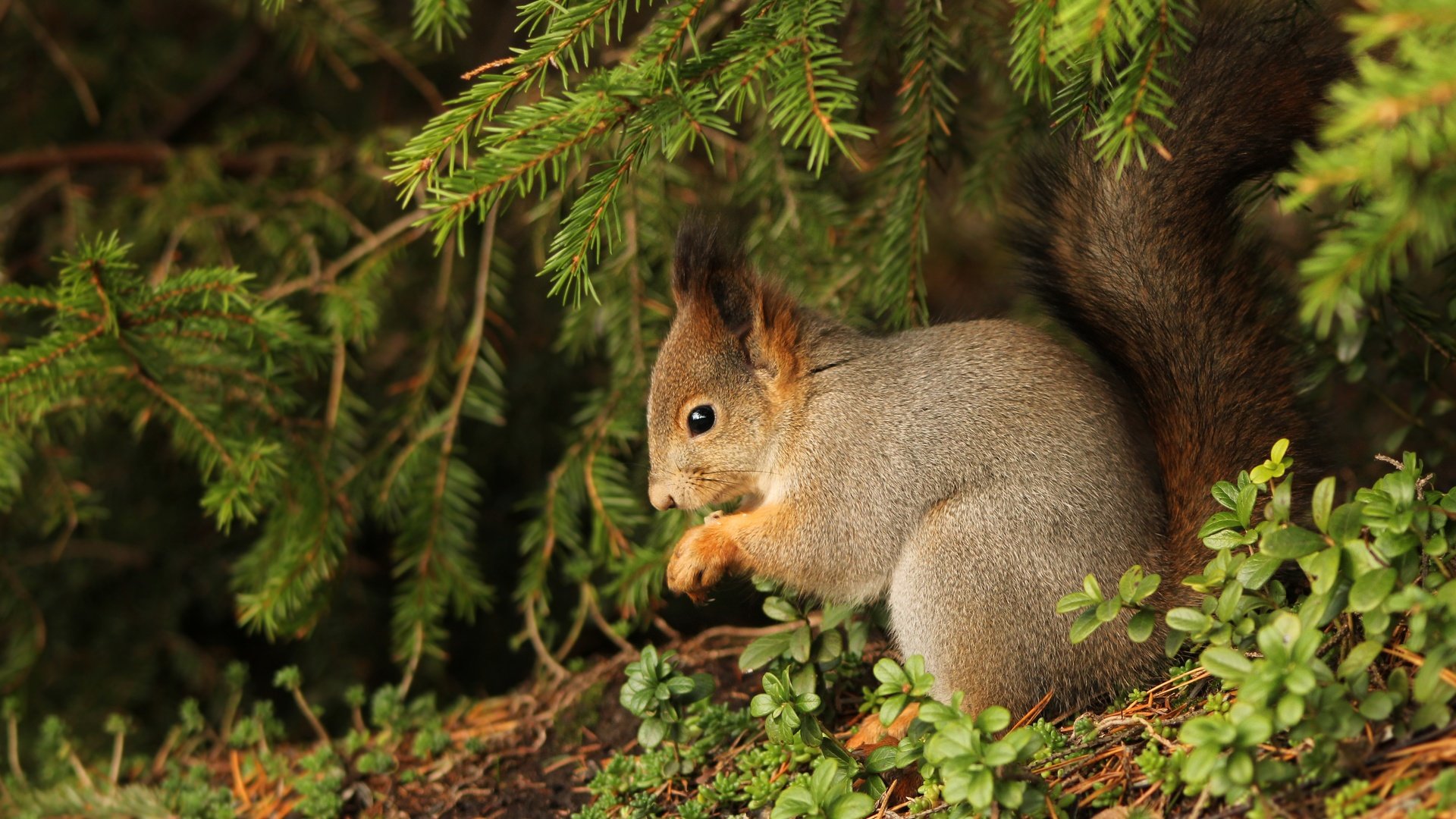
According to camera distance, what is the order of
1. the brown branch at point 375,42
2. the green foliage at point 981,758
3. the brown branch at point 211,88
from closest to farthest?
the green foliage at point 981,758
the brown branch at point 375,42
the brown branch at point 211,88

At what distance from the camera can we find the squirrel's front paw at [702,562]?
1637mm

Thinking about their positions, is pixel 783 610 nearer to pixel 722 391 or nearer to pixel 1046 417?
pixel 722 391

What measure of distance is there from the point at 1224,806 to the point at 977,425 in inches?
23.7

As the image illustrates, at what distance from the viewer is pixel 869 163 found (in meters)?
2.31

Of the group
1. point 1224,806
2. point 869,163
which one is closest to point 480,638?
point 869,163

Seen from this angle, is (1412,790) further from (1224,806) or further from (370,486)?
(370,486)

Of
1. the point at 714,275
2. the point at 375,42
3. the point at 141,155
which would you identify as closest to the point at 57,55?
the point at 141,155

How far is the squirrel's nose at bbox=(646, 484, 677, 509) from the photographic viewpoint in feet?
5.63

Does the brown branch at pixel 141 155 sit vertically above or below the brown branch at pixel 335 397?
above

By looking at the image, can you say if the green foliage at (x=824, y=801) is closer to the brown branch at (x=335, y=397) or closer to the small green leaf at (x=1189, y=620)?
the small green leaf at (x=1189, y=620)

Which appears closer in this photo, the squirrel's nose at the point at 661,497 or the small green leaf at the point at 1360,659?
the small green leaf at the point at 1360,659

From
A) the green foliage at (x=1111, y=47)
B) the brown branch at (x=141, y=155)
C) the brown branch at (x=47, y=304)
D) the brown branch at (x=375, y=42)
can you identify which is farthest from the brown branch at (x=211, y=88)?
the green foliage at (x=1111, y=47)

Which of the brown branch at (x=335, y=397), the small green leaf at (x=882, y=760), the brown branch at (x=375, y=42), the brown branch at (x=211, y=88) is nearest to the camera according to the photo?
the small green leaf at (x=882, y=760)

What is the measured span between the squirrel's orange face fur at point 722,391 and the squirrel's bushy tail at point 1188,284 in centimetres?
43
